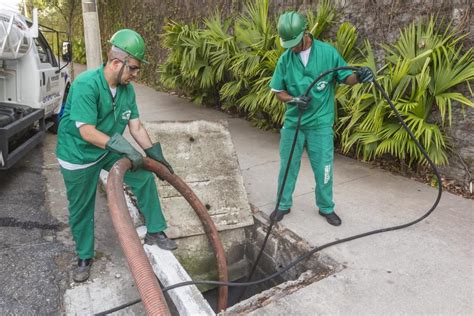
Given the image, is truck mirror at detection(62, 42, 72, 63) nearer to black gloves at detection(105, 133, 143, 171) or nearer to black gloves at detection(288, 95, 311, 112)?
black gloves at detection(105, 133, 143, 171)

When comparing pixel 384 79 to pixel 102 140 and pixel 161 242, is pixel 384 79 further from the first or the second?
pixel 102 140

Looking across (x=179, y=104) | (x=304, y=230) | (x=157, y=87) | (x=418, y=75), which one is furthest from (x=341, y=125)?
(x=157, y=87)

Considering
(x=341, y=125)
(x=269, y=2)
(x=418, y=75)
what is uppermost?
(x=269, y=2)

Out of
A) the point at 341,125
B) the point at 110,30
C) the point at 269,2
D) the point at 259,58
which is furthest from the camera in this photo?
the point at 110,30

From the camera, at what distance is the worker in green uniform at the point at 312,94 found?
120 inches

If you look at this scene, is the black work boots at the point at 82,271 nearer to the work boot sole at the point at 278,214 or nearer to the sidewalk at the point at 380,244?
the sidewalk at the point at 380,244

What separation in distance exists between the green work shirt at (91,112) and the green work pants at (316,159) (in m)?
1.33

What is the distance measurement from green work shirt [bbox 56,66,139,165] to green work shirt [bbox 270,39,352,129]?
1268 millimetres

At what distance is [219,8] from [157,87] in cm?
426

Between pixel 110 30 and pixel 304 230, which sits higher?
pixel 110 30

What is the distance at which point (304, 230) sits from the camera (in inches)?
129

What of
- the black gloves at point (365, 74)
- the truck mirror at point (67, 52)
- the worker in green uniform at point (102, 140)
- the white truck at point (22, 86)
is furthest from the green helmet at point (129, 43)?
the truck mirror at point (67, 52)

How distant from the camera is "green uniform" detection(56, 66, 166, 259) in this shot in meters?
2.47

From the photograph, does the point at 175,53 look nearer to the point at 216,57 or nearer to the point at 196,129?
the point at 216,57
